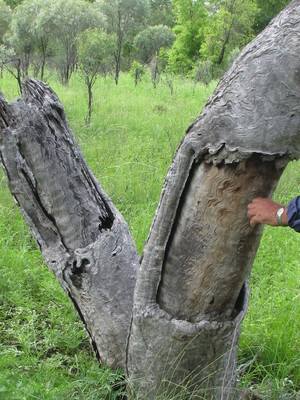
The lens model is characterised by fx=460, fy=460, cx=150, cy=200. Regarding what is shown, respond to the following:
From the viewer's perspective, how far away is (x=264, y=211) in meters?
1.73

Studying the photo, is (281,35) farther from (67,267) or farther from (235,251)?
(67,267)

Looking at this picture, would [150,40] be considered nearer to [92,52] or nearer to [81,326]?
[92,52]

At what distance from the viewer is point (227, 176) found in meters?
1.78

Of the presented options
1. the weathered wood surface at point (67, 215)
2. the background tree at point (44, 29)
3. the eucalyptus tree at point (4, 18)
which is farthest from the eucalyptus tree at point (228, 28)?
the weathered wood surface at point (67, 215)

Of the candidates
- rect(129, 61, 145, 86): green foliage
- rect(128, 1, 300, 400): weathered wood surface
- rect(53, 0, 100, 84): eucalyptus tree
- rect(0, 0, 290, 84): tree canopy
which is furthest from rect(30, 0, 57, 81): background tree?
rect(128, 1, 300, 400): weathered wood surface

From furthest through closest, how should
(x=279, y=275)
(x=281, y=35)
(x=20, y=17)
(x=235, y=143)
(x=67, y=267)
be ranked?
(x=20, y=17) → (x=279, y=275) → (x=67, y=267) → (x=235, y=143) → (x=281, y=35)

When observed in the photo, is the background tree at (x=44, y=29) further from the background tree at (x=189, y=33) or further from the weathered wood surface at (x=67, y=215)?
the background tree at (x=189, y=33)

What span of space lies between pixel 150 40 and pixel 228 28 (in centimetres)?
584

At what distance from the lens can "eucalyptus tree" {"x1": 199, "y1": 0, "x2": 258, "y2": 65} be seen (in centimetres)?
2795

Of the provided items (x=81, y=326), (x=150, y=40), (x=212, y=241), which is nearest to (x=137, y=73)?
(x=81, y=326)

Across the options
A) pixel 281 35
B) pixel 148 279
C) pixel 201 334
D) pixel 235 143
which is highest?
pixel 281 35

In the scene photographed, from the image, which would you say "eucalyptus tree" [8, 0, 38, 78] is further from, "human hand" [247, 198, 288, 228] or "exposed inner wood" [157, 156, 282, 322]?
"human hand" [247, 198, 288, 228]

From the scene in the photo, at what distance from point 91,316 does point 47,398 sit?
0.48m

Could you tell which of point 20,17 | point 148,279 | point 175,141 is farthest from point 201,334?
point 20,17
